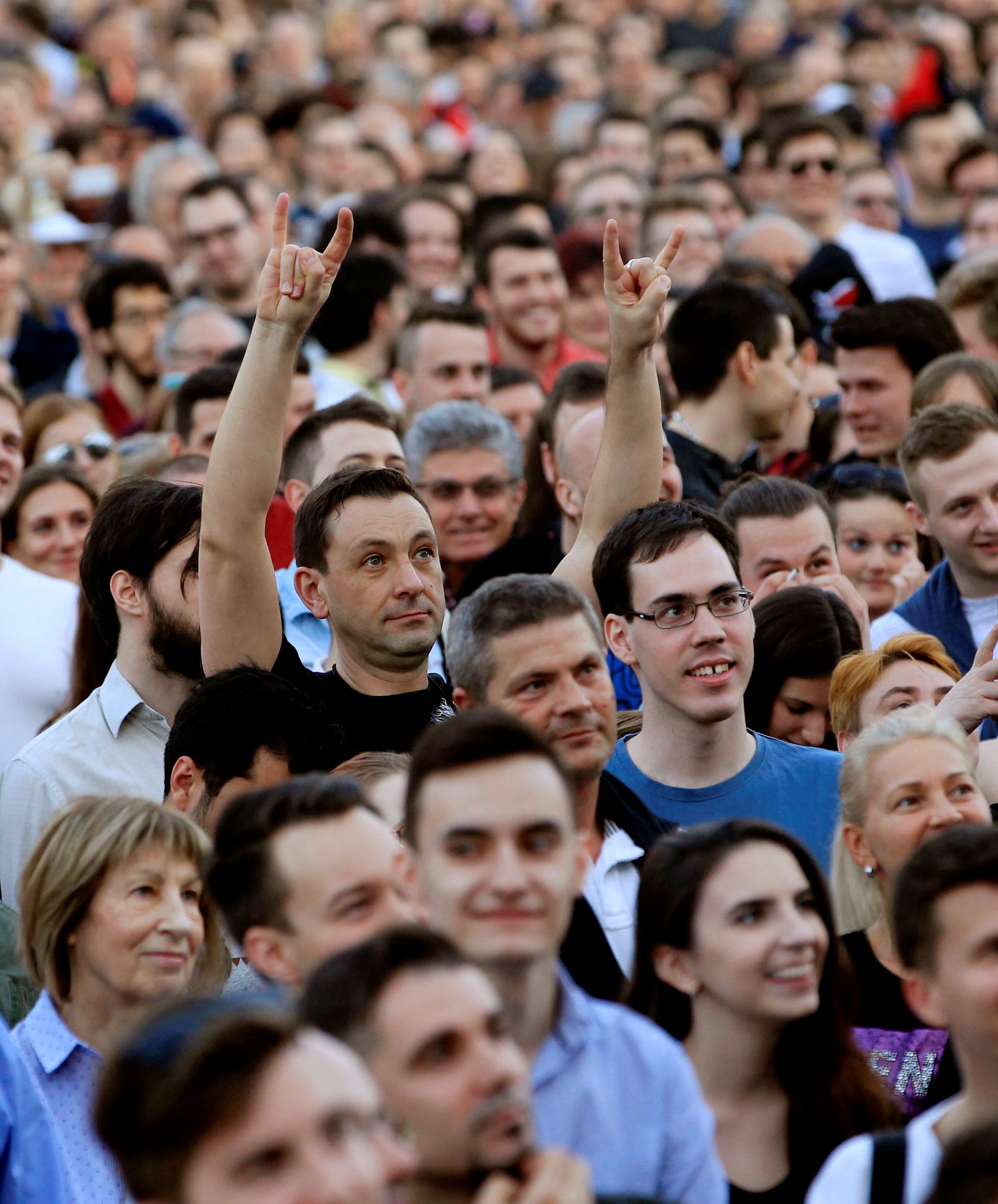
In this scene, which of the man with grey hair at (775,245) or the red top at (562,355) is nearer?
the red top at (562,355)

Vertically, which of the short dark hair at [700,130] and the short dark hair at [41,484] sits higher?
the short dark hair at [700,130]

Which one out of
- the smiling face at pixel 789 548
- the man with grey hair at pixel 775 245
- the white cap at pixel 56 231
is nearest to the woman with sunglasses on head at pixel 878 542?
the smiling face at pixel 789 548

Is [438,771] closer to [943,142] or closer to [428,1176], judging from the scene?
[428,1176]

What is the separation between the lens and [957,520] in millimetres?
5930

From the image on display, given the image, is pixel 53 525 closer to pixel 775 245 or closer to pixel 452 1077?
pixel 775 245

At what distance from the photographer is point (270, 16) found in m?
19.2

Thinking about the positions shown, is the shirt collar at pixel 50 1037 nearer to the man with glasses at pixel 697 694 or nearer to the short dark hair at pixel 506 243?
the man with glasses at pixel 697 694

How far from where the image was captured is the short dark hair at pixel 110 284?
31.7 ft

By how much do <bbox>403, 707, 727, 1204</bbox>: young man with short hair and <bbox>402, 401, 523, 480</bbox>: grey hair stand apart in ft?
12.0

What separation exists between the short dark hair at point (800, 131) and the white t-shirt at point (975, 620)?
5.79 m

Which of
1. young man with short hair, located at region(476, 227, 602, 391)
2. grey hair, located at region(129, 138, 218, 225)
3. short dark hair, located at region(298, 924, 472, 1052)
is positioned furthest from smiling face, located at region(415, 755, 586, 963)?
grey hair, located at region(129, 138, 218, 225)

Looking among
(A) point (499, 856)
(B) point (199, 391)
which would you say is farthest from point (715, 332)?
(A) point (499, 856)

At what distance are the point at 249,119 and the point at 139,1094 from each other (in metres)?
12.1

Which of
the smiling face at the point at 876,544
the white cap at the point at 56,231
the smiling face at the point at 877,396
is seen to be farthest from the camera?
the white cap at the point at 56,231
